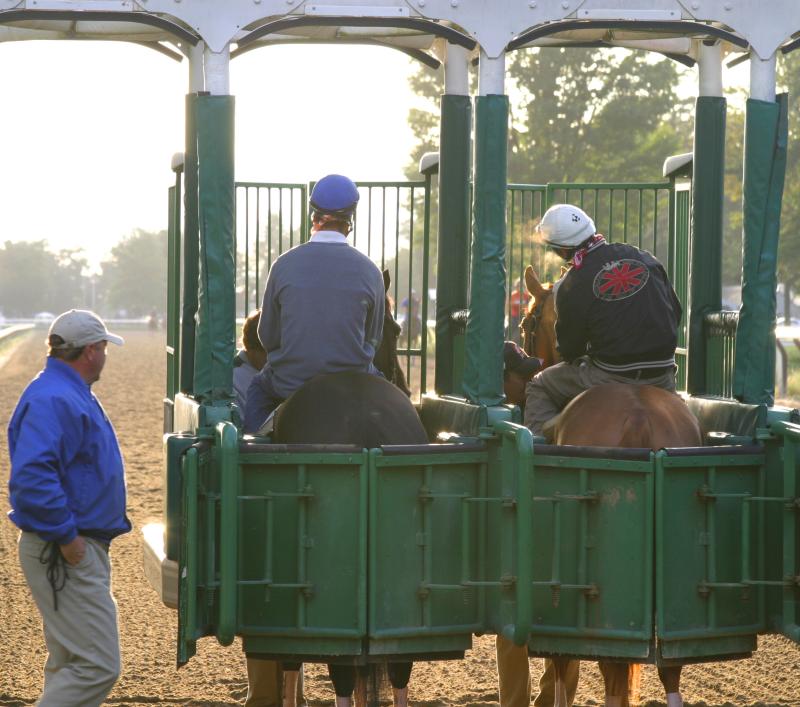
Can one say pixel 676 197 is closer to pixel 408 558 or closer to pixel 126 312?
pixel 408 558

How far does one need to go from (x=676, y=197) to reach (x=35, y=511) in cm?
461

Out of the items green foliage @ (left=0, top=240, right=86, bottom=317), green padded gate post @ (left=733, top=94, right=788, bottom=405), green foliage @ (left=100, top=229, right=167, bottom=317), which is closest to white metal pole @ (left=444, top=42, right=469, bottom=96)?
green padded gate post @ (left=733, top=94, right=788, bottom=405)

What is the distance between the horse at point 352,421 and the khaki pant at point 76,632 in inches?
33.8

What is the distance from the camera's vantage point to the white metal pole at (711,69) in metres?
7.37

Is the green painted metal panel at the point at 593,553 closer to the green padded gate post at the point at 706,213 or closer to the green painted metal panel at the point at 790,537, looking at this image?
the green painted metal panel at the point at 790,537

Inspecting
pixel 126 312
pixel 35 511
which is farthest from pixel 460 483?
pixel 126 312

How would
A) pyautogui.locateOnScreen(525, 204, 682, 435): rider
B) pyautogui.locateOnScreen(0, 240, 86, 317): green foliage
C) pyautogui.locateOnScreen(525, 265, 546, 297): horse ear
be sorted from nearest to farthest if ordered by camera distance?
1. pyautogui.locateOnScreen(525, 204, 682, 435): rider
2. pyautogui.locateOnScreen(525, 265, 546, 297): horse ear
3. pyautogui.locateOnScreen(0, 240, 86, 317): green foliage

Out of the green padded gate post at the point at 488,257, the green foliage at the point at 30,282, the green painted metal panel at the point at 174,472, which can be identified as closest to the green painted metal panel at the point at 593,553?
the green padded gate post at the point at 488,257

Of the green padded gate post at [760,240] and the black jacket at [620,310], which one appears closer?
the green padded gate post at [760,240]

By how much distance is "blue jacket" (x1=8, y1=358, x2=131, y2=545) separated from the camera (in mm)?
5324

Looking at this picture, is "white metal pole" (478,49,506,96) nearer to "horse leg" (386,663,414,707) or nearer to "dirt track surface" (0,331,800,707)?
"horse leg" (386,663,414,707)

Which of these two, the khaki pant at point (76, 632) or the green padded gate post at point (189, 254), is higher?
the green padded gate post at point (189, 254)

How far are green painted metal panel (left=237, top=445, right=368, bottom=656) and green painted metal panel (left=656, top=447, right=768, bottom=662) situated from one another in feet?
3.70

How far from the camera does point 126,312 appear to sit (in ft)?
526
